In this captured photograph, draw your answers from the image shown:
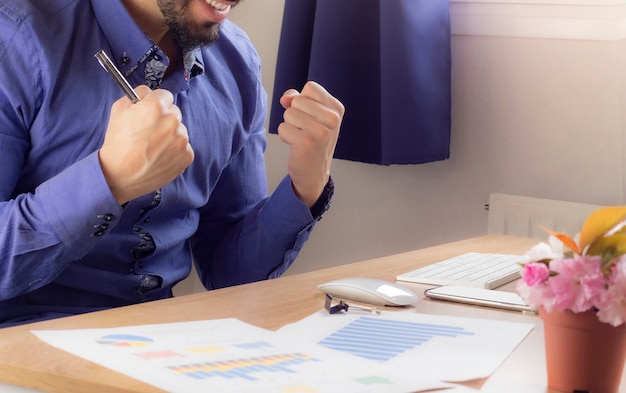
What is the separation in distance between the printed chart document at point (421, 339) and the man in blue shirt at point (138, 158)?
0.28 metres

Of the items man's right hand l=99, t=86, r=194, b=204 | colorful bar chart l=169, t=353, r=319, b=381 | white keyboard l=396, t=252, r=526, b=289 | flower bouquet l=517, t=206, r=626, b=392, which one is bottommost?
colorful bar chart l=169, t=353, r=319, b=381

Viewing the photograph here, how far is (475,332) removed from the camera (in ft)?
3.23

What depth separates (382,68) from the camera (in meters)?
2.21

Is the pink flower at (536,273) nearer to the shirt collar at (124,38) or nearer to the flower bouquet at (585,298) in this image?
the flower bouquet at (585,298)

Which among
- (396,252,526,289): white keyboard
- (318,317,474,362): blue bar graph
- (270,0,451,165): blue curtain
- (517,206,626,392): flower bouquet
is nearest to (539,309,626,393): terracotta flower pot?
(517,206,626,392): flower bouquet

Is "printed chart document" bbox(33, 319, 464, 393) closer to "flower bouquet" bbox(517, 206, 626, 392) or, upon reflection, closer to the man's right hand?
"flower bouquet" bbox(517, 206, 626, 392)

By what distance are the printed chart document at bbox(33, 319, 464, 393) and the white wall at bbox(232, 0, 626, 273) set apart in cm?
139

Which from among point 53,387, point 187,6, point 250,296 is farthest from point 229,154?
point 53,387

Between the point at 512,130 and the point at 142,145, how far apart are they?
1.35 m

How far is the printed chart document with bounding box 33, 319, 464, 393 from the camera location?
2.43 feet

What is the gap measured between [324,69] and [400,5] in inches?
9.3

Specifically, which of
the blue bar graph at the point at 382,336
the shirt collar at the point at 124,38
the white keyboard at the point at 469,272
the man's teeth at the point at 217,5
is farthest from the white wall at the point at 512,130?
the blue bar graph at the point at 382,336

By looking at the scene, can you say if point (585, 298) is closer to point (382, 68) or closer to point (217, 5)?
point (217, 5)

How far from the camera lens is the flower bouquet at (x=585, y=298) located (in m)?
0.71
